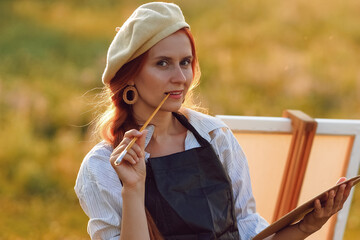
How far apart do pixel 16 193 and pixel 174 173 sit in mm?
2578

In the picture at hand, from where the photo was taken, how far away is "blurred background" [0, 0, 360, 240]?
409cm

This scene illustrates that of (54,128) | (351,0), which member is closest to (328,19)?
(351,0)

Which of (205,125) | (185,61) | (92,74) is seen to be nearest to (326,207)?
(205,125)

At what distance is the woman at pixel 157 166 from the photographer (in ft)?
5.51

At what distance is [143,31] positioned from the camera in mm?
1679

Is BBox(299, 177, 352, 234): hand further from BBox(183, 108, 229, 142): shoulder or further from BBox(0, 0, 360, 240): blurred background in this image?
BBox(0, 0, 360, 240): blurred background

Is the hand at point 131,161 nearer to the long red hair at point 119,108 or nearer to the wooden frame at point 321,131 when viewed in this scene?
the long red hair at point 119,108

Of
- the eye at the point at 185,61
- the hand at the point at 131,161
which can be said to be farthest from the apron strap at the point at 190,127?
the hand at the point at 131,161

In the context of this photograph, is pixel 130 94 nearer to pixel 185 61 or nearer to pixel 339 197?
pixel 185 61

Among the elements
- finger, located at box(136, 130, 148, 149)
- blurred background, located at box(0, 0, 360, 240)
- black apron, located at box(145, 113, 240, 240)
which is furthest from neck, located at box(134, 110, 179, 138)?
blurred background, located at box(0, 0, 360, 240)

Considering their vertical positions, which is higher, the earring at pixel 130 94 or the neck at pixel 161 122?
the earring at pixel 130 94

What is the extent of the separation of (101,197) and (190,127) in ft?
1.34

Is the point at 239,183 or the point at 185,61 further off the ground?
the point at 185,61

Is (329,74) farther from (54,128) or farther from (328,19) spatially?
(54,128)
